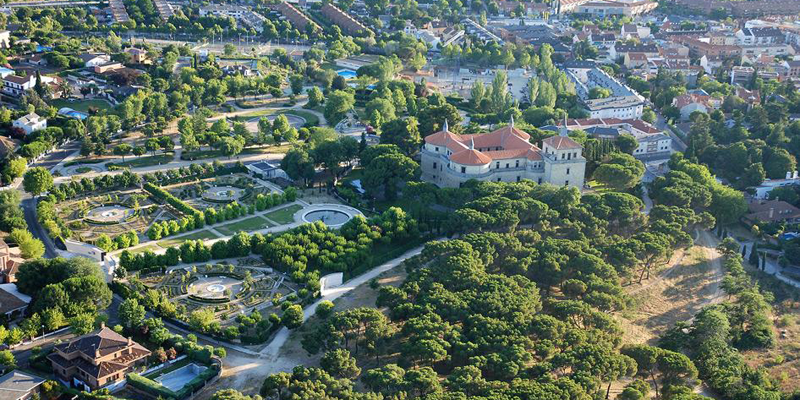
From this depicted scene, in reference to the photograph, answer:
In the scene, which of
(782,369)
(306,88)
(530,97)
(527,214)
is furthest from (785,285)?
(306,88)

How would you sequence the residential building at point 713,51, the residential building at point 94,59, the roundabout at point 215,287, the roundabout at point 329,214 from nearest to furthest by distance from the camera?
the roundabout at point 215,287
the roundabout at point 329,214
the residential building at point 94,59
the residential building at point 713,51

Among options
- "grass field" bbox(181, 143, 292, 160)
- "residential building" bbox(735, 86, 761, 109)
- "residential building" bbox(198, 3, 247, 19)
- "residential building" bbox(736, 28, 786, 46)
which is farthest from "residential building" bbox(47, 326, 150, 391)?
"residential building" bbox(736, 28, 786, 46)

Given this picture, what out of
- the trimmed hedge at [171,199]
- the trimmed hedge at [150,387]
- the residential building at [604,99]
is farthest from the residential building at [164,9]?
the trimmed hedge at [150,387]

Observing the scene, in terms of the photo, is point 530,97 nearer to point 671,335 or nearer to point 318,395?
point 671,335

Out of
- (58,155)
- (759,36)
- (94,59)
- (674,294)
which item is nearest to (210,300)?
(674,294)

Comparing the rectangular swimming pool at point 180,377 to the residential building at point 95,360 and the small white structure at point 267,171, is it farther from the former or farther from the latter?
the small white structure at point 267,171

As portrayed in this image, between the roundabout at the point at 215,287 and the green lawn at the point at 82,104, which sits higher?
the green lawn at the point at 82,104
